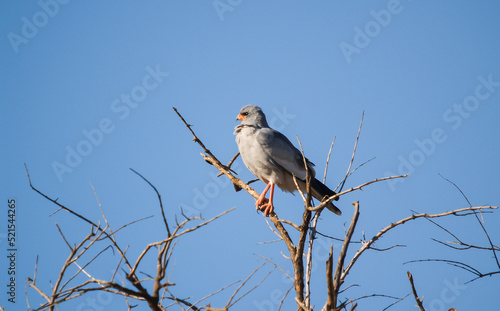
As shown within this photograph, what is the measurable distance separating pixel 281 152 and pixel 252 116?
1.19 metres

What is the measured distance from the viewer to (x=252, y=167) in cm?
647

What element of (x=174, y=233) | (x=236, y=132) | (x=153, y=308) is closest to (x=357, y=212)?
(x=174, y=233)

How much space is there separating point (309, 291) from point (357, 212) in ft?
3.56

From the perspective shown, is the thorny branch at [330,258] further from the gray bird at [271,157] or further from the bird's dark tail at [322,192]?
the gray bird at [271,157]

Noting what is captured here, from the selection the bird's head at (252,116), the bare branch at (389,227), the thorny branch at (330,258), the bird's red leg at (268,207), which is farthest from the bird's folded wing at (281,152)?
the bare branch at (389,227)

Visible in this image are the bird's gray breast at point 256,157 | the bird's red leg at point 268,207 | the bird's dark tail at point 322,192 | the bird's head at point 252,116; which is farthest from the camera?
the bird's head at point 252,116

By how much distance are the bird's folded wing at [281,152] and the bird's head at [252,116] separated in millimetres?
683

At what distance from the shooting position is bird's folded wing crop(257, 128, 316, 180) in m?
6.29

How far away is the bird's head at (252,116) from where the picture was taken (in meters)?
7.16

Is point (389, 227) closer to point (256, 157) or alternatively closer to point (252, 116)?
point (256, 157)

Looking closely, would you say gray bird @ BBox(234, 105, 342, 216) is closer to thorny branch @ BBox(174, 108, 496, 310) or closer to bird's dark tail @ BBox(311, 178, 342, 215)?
bird's dark tail @ BBox(311, 178, 342, 215)

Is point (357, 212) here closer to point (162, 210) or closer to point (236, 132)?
point (162, 210)

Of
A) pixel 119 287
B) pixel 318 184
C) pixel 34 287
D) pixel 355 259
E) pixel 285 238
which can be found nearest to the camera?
pixel 119 287

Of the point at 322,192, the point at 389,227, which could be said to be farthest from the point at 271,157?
the point at 389,227
